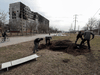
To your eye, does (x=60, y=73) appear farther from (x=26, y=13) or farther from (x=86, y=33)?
(x=26, y=13)

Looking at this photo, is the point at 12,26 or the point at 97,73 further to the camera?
the point at 12,26

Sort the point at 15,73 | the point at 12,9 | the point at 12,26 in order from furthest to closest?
the point at 12,9 < the point at 12,26 < the point at 15,73

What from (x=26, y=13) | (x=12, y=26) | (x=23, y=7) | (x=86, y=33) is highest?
(x=23, y=7)

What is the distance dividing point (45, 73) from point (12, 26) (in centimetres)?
2438

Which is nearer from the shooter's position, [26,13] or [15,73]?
[15,73]

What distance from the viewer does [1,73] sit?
3.04 m

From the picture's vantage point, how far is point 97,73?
273cm

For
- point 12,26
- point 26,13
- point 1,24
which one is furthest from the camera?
point 26,13

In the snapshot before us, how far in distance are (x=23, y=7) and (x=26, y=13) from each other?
212 inches

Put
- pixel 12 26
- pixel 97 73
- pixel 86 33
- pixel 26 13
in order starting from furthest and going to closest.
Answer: pixel 26 13, pixel 12 26, pixel 86 33, pixel 97 73

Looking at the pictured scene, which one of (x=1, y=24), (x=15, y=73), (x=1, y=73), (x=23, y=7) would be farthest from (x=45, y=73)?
(x=23, y=7)

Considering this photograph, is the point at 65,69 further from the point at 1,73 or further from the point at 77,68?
the point at 1,73

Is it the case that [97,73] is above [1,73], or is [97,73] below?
above

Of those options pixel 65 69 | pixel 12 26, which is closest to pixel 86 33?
pixel 65 69
